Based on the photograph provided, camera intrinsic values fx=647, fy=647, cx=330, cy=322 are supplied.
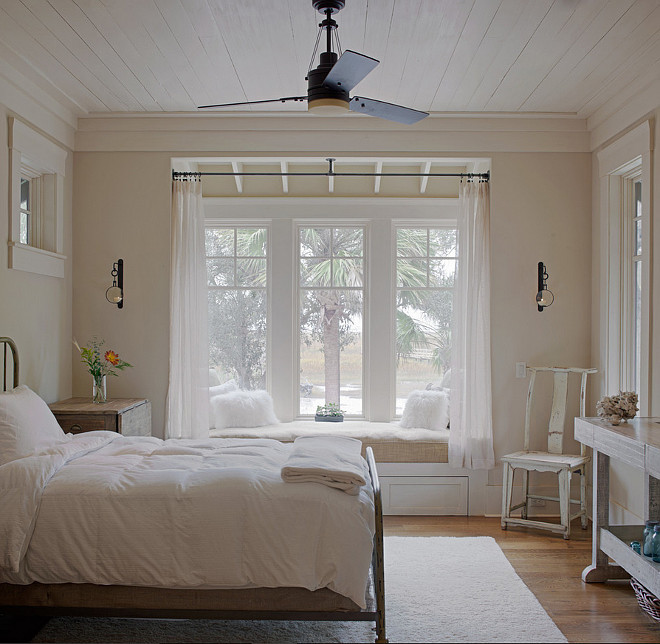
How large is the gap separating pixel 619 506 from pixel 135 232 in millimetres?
3974

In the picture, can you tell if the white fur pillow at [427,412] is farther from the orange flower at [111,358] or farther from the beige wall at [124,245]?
the orange flower at [111,358]

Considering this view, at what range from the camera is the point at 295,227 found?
5738mm

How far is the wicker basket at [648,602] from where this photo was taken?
310 centimetres

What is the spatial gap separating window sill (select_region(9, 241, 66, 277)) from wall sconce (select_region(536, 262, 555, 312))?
3501 mm

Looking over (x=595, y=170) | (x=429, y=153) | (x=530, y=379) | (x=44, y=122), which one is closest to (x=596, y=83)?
(x=595, y=170)

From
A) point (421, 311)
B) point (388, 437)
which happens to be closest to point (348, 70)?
point (388, 437)

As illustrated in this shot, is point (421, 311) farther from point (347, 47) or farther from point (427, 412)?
point (347, 47)

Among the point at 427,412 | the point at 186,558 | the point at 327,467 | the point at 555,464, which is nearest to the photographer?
the point at 186,558

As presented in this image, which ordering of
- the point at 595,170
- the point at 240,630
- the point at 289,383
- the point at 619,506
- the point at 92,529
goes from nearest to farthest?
the point at 92,529 → the point at 240,630 → the point at 619,506 → the point at 595,170 → the point at 289,383

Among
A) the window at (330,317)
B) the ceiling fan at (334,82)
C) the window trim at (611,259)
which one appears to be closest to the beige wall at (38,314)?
the ceiling fan at (334,82)

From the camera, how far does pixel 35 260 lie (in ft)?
14.0

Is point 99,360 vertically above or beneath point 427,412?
above

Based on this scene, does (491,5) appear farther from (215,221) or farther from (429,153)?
(215,221)

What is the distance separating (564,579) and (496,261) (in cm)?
229
